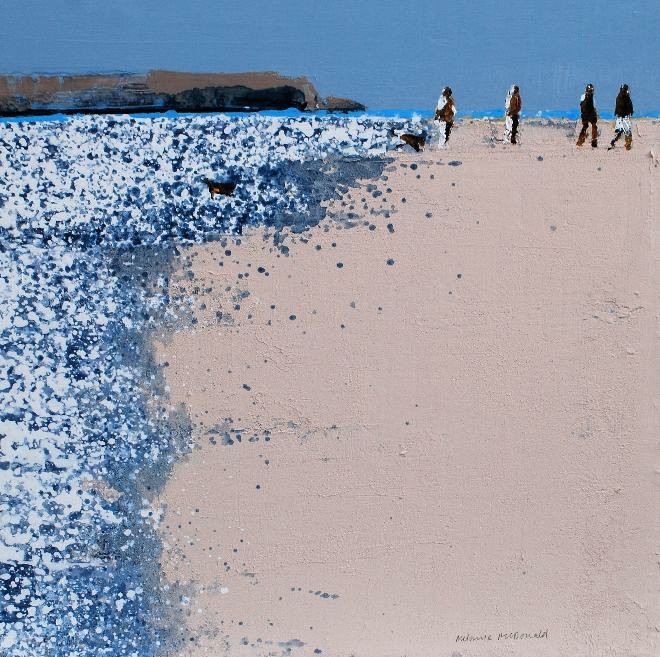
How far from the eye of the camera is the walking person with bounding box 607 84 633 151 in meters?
0.99

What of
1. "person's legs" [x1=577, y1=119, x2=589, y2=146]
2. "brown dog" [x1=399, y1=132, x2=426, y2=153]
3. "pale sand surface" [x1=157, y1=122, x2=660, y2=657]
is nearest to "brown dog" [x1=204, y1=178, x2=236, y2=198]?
"pale sand surface" [x1=157, y1=122, x2=660, y2=657]

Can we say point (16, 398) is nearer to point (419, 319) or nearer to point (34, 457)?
point (34, 457)

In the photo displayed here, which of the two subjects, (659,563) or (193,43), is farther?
(659,563)

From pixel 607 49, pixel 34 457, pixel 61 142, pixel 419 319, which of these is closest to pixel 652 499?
pixel 419 319

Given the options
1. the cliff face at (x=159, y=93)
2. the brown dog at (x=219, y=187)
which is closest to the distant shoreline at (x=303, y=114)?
the cliff face at (x=159, y=93)

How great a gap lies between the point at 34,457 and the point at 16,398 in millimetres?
116

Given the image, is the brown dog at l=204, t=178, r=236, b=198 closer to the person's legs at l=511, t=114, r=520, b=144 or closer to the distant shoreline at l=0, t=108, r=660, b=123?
the distant shoreline at l=0, t=108, r=660, b=123

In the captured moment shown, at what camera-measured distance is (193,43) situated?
972 mm

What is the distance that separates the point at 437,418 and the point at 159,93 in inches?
30.7

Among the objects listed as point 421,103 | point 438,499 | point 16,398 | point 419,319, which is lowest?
point 438,499

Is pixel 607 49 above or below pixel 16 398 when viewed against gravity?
above
